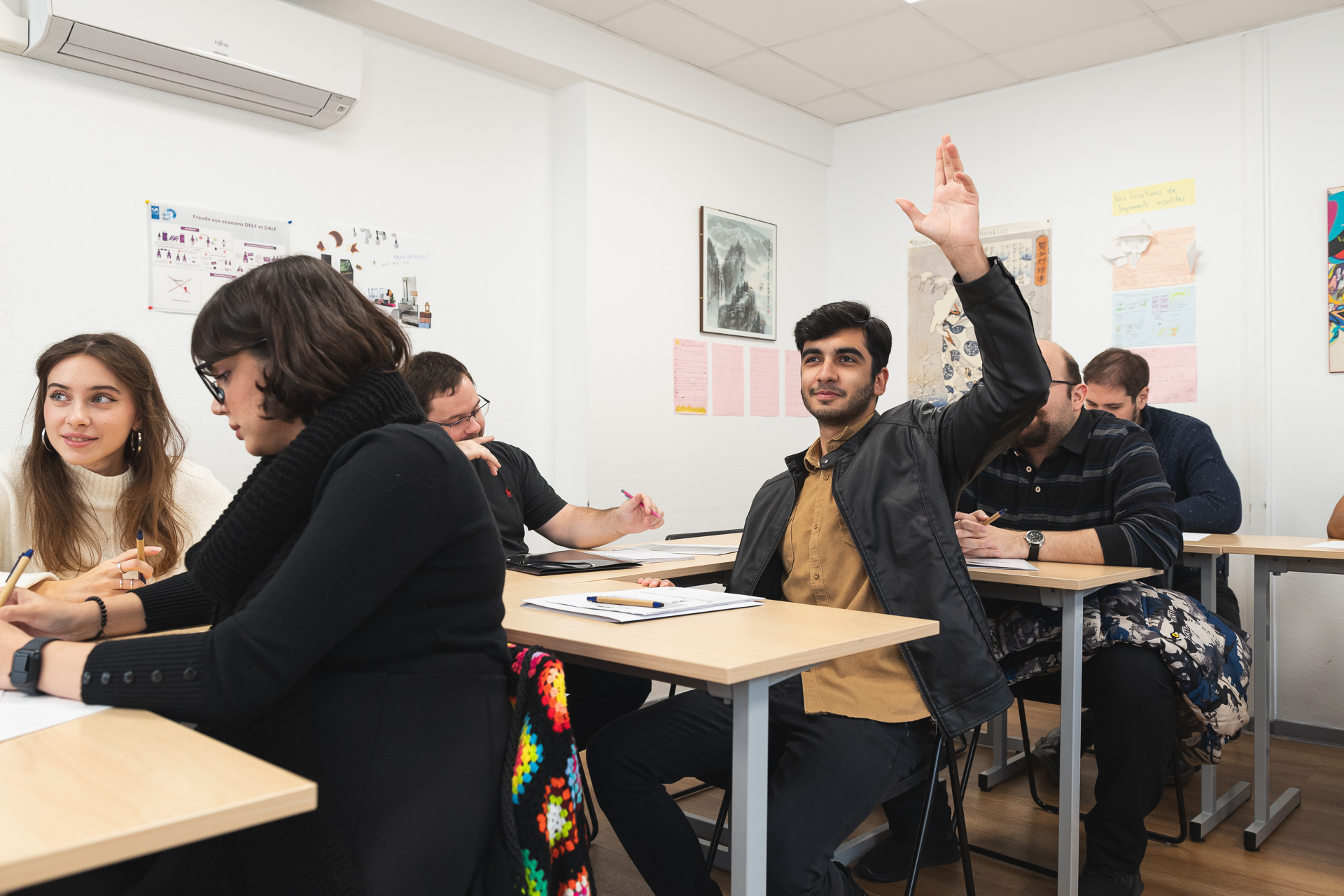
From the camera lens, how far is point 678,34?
3.90m

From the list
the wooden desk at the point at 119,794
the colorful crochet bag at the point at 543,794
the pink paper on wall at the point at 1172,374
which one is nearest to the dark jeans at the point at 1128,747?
the colorful crochet bag at the point at 543,794

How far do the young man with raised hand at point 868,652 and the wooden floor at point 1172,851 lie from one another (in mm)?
670

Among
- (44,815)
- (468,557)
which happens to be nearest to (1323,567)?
(468,557)

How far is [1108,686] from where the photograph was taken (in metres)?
2.22

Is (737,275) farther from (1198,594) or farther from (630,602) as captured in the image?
(630,602)

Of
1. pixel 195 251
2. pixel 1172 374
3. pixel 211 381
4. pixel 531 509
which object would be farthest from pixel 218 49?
pixel 1172 374

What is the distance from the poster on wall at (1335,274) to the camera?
11.8ft

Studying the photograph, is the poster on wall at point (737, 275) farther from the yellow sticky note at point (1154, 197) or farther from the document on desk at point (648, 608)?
the document on desk at point (648, 608)

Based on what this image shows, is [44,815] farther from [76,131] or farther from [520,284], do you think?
[520,284]

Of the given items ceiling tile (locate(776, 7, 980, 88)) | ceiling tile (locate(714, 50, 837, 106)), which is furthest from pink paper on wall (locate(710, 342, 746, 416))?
ceiling tile (locate(776, 7, 980, 88))

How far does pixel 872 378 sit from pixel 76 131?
2325mm

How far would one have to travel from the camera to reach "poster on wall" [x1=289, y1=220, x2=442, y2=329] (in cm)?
322

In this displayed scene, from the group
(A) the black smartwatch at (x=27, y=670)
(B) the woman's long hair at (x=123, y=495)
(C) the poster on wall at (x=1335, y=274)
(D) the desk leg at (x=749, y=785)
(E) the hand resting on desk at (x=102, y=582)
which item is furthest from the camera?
(C) the poster on wall at (x=1335, y=274)

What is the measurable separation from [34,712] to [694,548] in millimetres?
1936
